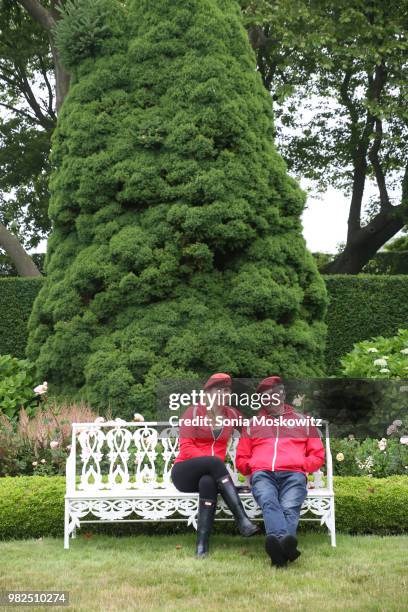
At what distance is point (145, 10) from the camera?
8.32m

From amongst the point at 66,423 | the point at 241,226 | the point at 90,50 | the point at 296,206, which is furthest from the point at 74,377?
the point at 90,50

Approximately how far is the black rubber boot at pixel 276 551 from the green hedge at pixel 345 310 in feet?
20.1

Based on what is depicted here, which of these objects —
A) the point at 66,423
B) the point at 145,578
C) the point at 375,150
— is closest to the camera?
the point at 145,578

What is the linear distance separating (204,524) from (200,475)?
339mm

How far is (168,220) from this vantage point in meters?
7.73

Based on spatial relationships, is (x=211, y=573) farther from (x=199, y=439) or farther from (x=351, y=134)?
(x=351, y=134)

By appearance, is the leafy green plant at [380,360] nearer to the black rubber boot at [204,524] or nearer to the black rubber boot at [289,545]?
the black rubber boot at [204,524]

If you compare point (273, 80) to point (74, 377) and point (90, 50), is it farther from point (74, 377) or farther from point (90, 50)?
point (74, 377)

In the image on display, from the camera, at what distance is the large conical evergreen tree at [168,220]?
7609 millimetres

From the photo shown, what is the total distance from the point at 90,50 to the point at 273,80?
10017 millimetres

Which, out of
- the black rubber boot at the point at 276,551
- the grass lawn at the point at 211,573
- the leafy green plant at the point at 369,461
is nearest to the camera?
the grass lawn at the point at 211,573

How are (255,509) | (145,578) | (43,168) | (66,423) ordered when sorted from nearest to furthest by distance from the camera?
(145,578) → (255,509) → (66,423) → (43,168)

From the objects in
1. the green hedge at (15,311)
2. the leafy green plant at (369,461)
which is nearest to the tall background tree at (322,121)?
the green hedge at (15,311)

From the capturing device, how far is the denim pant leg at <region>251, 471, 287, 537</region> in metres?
4.58
